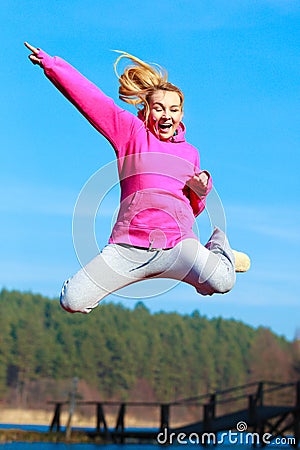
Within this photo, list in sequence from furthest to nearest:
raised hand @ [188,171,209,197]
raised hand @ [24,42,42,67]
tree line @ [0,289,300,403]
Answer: tree line @ [0,289,300,403]
raised hand @ [188,171,209,197]
raised hand @ [24,42,42,67]

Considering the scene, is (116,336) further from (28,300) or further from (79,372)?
(28,300)

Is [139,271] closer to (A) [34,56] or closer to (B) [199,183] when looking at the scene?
(B) [199,183]

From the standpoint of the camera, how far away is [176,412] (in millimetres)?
50656

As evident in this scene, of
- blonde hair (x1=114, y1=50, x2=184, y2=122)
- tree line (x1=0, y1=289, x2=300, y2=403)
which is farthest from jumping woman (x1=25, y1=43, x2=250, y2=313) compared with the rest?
tree line (x1=0, y1=289, x2=300, y2=403)

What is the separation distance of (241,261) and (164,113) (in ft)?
2.90

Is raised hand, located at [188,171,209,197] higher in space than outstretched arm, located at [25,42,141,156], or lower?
lower

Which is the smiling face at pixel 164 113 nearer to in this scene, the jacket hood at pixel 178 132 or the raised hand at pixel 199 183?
the jacket hood at pixel 178 132

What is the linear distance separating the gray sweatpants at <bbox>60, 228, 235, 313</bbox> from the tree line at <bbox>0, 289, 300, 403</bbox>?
158ft

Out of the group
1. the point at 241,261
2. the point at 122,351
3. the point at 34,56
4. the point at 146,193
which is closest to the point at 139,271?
the point at 146,193

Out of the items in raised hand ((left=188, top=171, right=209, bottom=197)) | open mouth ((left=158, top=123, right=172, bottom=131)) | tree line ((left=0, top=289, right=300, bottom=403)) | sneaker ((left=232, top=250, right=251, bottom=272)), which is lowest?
sneaker ((left=232, top=250, right=251, bottom=272))

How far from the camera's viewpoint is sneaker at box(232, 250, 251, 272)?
4955 mm

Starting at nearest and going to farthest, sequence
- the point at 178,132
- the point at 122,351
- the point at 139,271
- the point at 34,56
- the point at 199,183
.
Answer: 1. the point at 34,56
2. the point at 139,271
3. the point at 199,183
4. the point at 178,132
5. the point at 122,351

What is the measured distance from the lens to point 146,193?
15.1 feet

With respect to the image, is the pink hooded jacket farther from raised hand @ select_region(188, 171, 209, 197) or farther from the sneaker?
the sneaker
